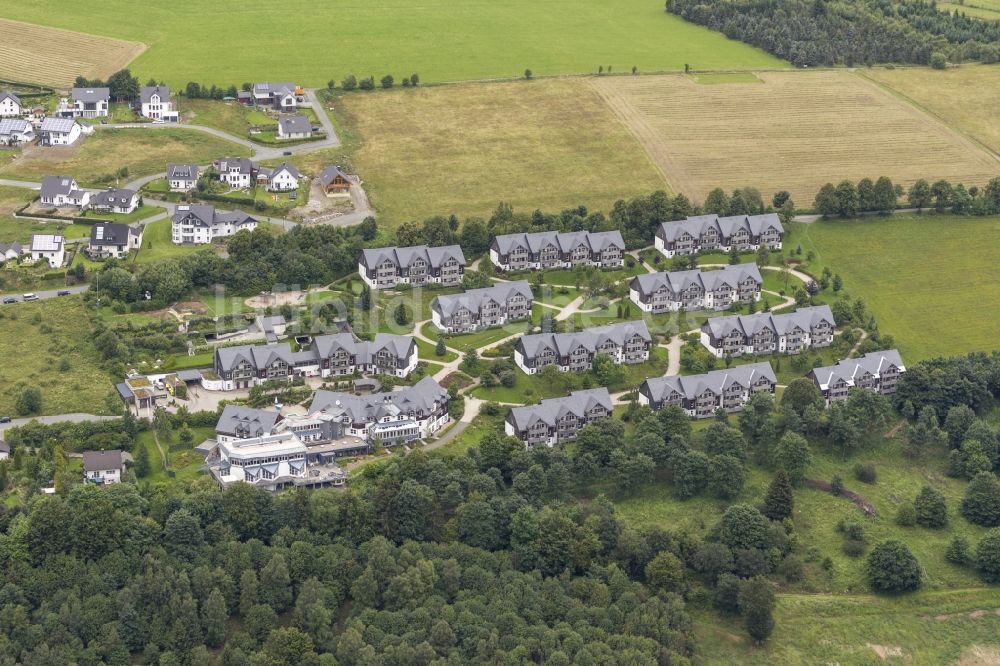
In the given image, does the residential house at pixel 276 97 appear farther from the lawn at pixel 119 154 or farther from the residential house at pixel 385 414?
the residential house at pixel 385 414

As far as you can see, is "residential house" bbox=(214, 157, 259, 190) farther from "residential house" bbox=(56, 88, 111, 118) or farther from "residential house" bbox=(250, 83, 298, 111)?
"residential house" bbox=(56, 88, 111, 118)

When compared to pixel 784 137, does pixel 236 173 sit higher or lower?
lower

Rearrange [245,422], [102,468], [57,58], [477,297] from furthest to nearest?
[57,58]
[477,297]
[245,422]
[102,468]

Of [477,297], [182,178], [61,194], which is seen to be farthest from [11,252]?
[477,297]

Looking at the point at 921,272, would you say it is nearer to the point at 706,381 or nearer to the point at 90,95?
the point at 706,381

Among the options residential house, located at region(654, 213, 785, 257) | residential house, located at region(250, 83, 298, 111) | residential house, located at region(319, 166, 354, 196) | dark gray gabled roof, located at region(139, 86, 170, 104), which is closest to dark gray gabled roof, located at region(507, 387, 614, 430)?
residential house, located at region(654, 213, 785, 257)

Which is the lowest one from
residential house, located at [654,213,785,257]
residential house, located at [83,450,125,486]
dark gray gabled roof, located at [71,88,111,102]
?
residential house, located at [83,450,125,486]
